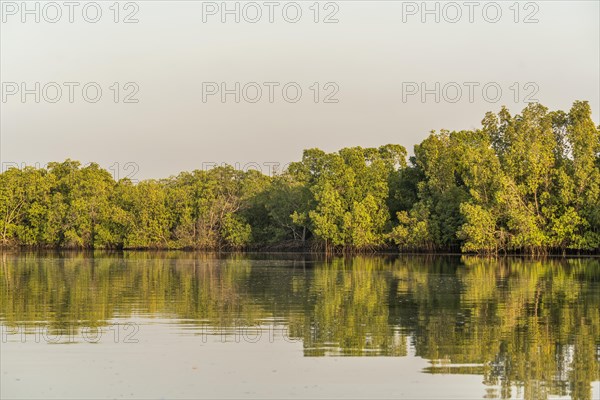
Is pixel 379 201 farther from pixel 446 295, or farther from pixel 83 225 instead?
pixel 446 295

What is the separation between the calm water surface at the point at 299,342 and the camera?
1156 centimetres

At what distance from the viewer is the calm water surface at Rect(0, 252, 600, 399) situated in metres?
11.6

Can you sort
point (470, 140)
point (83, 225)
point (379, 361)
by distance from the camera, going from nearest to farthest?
point (379, 361) → point (470, 140) → point (83, 225)

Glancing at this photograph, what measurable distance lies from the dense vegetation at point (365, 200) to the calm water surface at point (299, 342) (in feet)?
112

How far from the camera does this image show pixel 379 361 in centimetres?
1339

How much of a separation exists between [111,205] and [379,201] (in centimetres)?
3157

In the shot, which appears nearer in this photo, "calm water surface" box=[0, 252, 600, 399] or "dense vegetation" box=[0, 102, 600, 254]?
"calm water surface" box=[0, 252, 600, 399]

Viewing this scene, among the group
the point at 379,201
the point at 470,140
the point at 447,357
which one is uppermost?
the point at 470,140

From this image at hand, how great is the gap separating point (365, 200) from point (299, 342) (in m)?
57.6

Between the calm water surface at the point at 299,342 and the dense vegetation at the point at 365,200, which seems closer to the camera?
the calm water surface at the point at 299,342

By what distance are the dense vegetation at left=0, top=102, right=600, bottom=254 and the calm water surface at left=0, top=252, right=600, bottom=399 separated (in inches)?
1342

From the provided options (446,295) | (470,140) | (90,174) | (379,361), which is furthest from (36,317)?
(90,174)

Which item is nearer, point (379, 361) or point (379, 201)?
point (379, 361)

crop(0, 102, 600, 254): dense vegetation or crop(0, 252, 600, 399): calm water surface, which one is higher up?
crop(0, 102, 600, 254): dense vegetation
